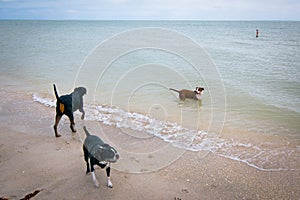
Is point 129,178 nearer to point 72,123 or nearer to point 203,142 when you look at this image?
point 203,142

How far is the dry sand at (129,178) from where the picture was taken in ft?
14.2

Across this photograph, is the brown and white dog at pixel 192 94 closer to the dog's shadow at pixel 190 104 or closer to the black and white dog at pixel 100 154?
→ the dog's shadow at pixel 190 104

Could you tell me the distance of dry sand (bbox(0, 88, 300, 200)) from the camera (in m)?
4.32

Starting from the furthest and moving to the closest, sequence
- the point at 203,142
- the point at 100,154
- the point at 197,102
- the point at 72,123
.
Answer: the point at 197,102 < the point at 72,123 < the point at 203,142 < the point at 100,154

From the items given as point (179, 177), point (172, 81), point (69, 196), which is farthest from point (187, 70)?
point (69, 196)

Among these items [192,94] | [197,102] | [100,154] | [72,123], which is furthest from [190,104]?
[100,154]

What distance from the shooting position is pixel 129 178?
4762 mm

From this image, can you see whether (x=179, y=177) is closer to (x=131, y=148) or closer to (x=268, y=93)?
(x=131, y=148)

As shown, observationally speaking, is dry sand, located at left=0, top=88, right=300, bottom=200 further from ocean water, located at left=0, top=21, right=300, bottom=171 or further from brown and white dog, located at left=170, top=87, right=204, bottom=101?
brown and white dog, located at left=170, top=87, right=204, bottom=101

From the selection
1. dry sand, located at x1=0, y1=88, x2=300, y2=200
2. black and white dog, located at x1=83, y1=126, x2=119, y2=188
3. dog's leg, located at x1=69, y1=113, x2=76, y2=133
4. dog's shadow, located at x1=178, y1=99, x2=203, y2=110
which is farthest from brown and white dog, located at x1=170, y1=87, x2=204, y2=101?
black and white dog, located at x1=83, y1=126, x2=119, y2=188

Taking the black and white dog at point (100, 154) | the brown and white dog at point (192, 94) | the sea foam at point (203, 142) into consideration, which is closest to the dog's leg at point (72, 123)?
the sea foam at point (203, 142)

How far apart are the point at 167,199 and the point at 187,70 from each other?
11511 millimetres

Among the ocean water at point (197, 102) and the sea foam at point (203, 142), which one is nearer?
the sea foam at point (203, 142)

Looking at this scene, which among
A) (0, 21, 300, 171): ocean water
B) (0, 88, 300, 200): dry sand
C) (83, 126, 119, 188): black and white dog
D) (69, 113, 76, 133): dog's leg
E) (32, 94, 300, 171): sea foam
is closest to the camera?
(83, 126, 119, 188): black and white dog
